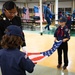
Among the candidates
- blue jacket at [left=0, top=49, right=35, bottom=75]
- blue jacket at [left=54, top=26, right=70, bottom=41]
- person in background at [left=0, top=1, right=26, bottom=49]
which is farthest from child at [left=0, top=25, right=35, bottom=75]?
blue jacket at [left=54, top=26, right=70, bottom=41]

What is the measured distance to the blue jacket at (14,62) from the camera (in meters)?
1.53

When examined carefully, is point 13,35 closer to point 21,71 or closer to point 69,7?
point 21,71

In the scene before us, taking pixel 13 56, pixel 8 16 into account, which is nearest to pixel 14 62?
pixel 13 56

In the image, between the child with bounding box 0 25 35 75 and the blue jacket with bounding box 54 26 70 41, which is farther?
the blue jacket with bounding box 54 26 70 41

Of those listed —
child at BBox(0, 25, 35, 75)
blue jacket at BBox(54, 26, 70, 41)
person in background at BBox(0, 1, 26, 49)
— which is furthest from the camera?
blue jacket at BBox(54, 26, 70, 41)

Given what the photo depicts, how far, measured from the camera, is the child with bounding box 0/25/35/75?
153 cm

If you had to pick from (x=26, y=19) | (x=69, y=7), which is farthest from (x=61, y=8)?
(x=26, y=19)

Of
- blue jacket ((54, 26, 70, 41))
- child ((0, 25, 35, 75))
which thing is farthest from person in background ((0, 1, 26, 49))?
blue jacket ((54, 26, 70, 41))

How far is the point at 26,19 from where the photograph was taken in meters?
12.8

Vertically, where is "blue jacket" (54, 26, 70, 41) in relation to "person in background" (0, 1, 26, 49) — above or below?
below

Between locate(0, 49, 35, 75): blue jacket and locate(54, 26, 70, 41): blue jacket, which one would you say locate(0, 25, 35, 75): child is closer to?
locate(0, 49, 35, 75): blue jacket

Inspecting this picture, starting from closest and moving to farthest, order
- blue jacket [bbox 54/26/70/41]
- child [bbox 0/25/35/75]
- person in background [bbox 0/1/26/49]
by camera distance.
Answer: child [bbox 0/25/35/75] → person in background [bbox 0/1/26/49] → blue jacket [bbox 54/26/70/41]

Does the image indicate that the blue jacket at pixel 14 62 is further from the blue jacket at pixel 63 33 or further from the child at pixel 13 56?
the blue jacket at pixel 63 33

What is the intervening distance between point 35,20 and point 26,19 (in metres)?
0.88
